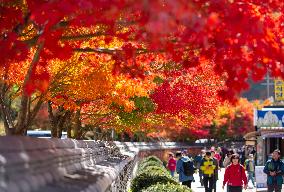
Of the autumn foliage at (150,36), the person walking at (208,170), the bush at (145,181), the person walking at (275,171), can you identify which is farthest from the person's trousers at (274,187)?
the autumn foliage at (150,36)

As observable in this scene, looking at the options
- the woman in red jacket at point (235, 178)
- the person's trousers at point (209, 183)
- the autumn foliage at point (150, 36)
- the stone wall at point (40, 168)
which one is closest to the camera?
the autumn foliage at point (150, 36)

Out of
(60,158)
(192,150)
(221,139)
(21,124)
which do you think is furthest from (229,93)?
(221,139)

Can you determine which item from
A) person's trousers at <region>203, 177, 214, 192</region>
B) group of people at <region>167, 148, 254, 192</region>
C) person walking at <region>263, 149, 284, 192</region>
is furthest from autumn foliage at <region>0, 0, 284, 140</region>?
person's trousers at <region>203, 177, 214, 192</region>

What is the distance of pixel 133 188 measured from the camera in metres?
20.2

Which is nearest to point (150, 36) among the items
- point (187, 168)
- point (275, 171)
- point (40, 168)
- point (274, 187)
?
point (40, 168)

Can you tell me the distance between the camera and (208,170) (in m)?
24.7

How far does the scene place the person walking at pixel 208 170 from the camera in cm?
2444

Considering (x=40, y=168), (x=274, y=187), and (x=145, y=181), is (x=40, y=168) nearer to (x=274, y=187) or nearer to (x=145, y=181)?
(x=145, y=181)

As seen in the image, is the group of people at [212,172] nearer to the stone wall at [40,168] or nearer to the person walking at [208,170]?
the person walking at [208,170]

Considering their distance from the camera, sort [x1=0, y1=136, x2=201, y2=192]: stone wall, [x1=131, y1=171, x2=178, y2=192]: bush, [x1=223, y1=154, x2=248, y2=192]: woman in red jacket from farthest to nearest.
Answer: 1. [x1=131, y1=171, x2=178, y2=192]: bush
2. [x1=223, y1=154, x2=248, y2=192]: woman in red jacket
3. [x1=0, y1=136, x2=201, y2=192]: stone wall

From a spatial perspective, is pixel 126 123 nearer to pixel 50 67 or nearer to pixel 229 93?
pixel 50 67

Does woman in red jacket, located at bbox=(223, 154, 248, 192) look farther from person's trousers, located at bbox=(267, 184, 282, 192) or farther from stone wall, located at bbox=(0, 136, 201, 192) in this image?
stone wall, located at bbox=(0, 136, 201, 192)

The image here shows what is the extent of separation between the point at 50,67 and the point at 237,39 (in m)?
8.80

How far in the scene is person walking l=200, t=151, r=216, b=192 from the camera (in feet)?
80.2
